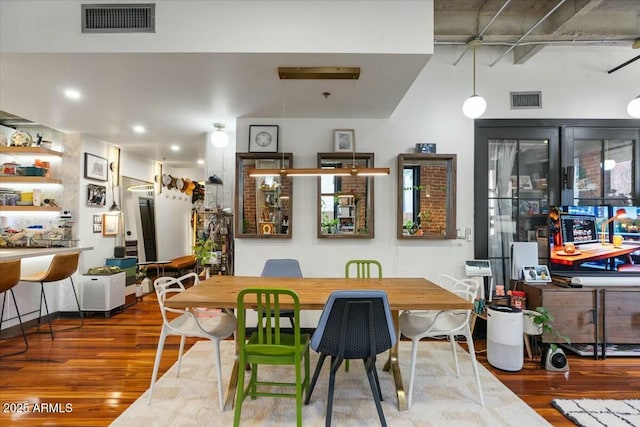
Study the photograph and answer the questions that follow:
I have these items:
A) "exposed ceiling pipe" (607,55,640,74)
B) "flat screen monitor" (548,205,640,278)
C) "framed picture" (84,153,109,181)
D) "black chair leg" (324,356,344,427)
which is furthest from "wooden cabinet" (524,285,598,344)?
"framed picture" (84,153,109,181)

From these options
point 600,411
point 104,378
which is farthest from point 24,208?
point 600,411

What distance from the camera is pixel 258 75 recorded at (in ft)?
9.36

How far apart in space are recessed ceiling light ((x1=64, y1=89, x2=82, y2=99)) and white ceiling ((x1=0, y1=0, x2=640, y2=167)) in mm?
56

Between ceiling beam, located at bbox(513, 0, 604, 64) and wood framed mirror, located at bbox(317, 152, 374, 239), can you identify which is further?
wood framed mirror, located at bbox(317, 152, 374, 239)

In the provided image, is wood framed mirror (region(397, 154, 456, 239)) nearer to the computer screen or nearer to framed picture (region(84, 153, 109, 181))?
the computer screen

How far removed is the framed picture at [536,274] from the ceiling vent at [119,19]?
13.6 feet

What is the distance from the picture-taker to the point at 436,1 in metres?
3.13

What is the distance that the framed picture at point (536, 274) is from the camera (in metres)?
3.57

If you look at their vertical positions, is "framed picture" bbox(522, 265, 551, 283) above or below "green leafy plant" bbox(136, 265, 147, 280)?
above

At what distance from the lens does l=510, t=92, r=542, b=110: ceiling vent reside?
3973 mm

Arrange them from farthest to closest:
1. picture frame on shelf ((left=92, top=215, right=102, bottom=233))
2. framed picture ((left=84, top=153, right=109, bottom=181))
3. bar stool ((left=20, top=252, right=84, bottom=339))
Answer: picture frame on shelf ((left=92, top=215, right=102, bottom=233)) < framed picture ((left=84, top=153, right=109, bottom=181)) < bar stool ((left=20, top=252, right=84, bottom=339))

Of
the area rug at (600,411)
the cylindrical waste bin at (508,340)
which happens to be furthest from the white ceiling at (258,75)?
the area rug at (600,411)

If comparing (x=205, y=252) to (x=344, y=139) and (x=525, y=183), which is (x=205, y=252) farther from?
A: (x=525, y=183)

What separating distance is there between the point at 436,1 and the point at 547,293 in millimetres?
3032
